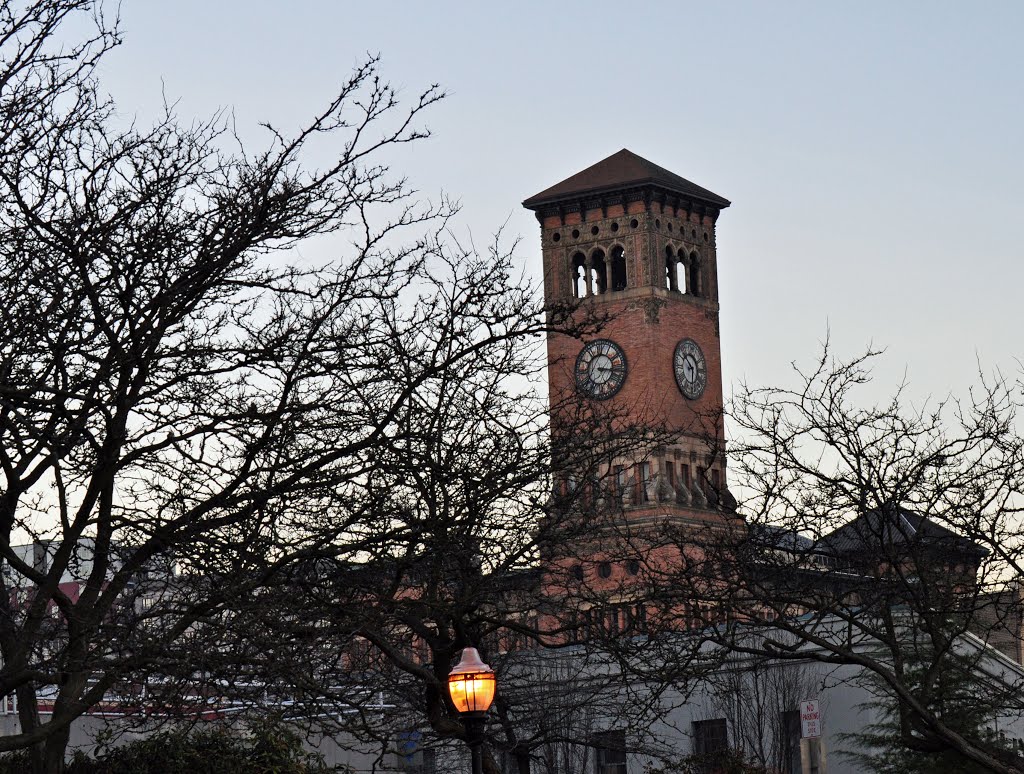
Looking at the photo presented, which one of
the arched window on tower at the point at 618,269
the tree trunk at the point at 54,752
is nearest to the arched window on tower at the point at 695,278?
the arched window on tower at the point at 618,269

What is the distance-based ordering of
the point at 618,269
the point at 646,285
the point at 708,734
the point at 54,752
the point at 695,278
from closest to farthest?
the point at 54,752 < the point at 708,734 < the point at 646,285 < the point at 618,269 < the point at 695,278

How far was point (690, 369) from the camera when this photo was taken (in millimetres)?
88375

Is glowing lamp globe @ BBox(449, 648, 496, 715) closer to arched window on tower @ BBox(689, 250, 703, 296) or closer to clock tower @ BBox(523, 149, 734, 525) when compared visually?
clock tower @ BBox(523, 149, 734, 525)

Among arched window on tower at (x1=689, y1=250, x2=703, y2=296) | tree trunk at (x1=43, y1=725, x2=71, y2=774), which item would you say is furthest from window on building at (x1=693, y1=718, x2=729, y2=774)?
arched window on tower at (x1=689, y1=250, x2=703, y2=296)

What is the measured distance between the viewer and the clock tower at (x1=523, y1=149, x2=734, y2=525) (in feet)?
283

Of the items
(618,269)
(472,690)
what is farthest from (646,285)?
(472,690)

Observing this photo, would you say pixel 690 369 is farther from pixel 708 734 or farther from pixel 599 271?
pixel 708 734

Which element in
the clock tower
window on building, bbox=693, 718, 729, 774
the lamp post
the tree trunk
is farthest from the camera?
the clock tower

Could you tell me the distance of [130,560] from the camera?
31.7ft

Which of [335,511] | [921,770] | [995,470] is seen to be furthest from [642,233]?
[335,511]

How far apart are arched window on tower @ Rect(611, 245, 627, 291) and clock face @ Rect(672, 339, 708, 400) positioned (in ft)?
14.8

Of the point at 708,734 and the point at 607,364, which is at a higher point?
the point at 607,364

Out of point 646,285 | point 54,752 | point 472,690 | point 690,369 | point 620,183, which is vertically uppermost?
point 620,183

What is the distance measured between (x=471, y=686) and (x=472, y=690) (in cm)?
3
